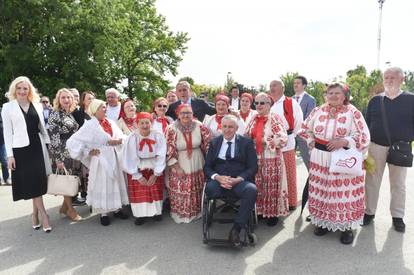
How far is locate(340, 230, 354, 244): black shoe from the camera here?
4.02 metres

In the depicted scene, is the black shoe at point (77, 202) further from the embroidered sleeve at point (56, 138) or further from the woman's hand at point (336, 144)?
the woman's hand at point (336, 144)

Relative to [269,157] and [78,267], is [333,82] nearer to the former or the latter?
[269,157]

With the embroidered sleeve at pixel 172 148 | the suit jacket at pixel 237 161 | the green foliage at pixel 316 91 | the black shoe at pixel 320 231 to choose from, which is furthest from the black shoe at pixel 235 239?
the green foliage at pixel 316 91

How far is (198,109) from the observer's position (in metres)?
6.11

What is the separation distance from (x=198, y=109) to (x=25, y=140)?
2850mm

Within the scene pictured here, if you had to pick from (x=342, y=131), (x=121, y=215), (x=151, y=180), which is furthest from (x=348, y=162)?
(x=121, y=215)

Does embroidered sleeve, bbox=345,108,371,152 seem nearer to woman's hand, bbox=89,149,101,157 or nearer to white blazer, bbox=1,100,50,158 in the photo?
woman's hand, bbox=89,149,101,157

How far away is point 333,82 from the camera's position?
4.05 metres

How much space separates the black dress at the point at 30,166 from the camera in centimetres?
433

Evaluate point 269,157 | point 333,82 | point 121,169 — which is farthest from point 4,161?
point 333,82

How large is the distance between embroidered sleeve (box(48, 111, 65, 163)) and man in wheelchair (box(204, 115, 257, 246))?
2124mm

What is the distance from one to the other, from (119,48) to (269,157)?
14.9 meters

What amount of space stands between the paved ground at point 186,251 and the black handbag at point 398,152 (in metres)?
0.90

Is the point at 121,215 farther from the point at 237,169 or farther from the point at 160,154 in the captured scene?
the point at 237,169
